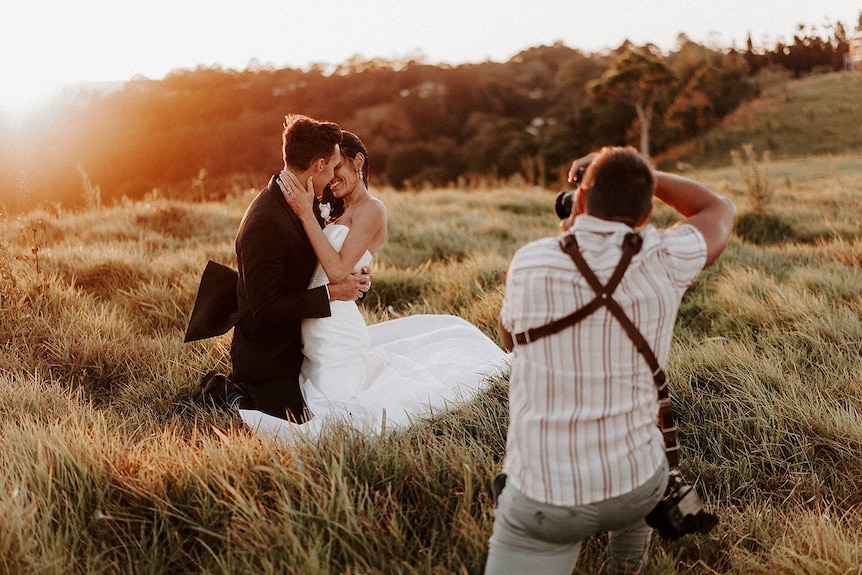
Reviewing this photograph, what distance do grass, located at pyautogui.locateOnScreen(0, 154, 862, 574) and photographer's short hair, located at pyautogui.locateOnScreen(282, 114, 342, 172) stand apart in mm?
1421

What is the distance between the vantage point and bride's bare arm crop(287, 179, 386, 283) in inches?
134

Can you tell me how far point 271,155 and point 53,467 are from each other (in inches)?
1905

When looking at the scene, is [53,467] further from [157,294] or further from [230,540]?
[157,294]

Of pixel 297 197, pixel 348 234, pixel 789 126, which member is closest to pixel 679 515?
pixel 297 197

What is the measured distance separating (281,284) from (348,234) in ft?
1.74

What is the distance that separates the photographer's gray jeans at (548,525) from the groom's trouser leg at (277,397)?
1.89 metres

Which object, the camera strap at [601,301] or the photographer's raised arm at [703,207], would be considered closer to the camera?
the camera strap at [601,301]

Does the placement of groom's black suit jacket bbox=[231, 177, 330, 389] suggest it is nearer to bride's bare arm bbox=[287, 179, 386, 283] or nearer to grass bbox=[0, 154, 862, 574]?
bride's bare arm bbox=[287, 179, 386, 283]

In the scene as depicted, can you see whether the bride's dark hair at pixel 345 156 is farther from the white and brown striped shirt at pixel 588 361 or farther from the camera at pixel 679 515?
the camera at pixel 679 515

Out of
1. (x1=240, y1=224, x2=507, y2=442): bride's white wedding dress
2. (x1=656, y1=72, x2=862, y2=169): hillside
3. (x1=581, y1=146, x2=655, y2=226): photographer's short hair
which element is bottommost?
(x1=656, y1=72, x2=862, y2=169): hillside

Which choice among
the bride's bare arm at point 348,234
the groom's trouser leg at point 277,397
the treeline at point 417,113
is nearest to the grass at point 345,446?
the groom's trouser leg at point 277,397

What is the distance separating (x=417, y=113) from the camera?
6347 centimetres

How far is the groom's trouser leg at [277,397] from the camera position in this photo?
11.6 ft

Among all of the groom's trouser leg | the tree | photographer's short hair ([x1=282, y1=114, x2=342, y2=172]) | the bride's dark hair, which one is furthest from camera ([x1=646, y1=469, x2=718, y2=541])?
the tree
